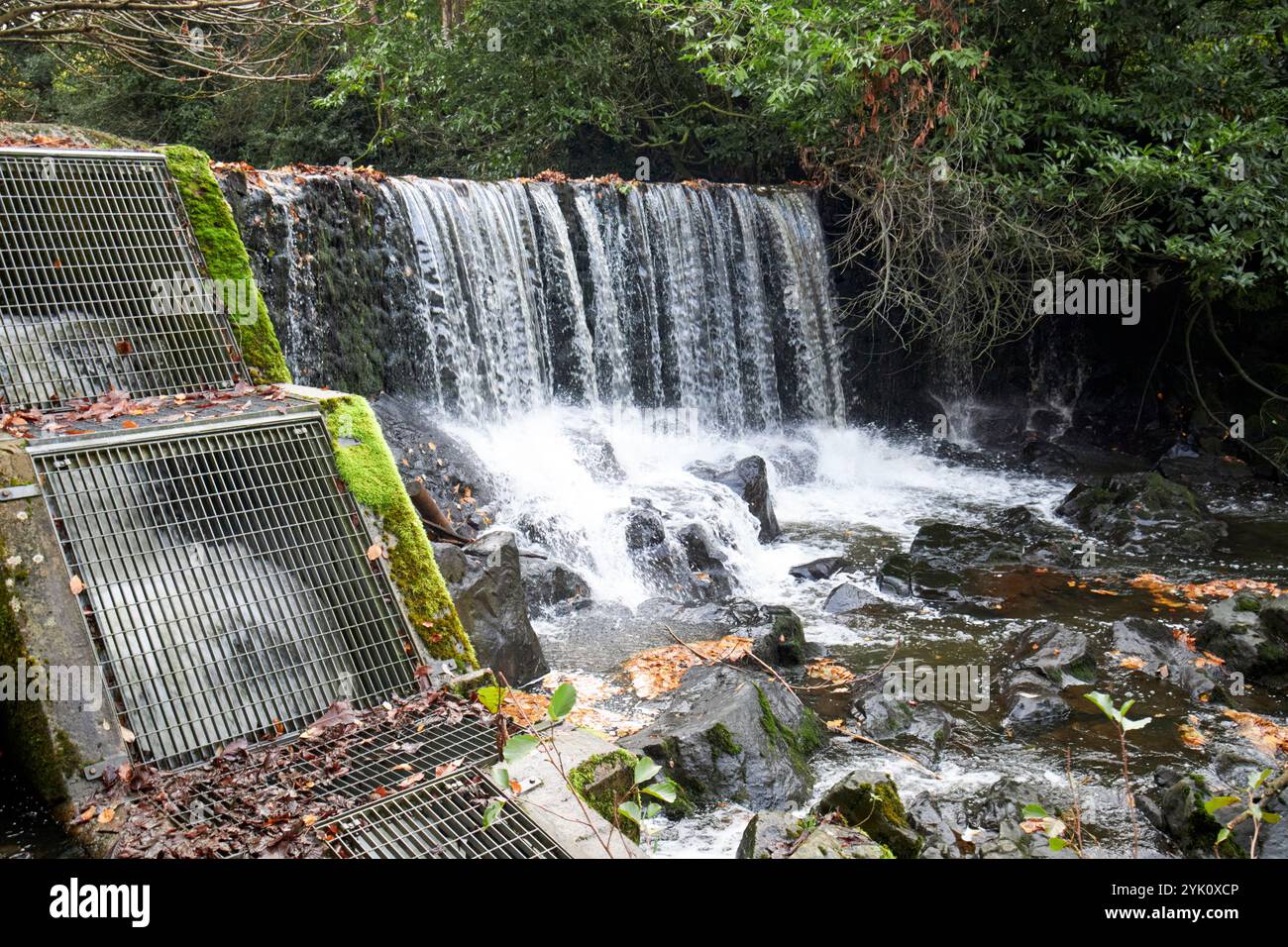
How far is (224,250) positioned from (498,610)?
291 cm

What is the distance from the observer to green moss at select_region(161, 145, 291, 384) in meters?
6.20

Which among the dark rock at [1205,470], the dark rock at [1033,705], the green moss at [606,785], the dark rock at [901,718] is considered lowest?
the dark rock at [1205,470]

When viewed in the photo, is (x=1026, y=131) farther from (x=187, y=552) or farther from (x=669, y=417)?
(x=187, y=552)

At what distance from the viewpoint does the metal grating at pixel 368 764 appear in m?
3.60

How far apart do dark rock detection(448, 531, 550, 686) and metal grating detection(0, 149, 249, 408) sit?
73.4 inches

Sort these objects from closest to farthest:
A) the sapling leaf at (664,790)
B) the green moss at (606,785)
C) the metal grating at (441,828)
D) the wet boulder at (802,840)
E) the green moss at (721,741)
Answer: the sapling leaf at (664,790)
the metal grating at (441,828)
the wet boulder at (802,840)
the green moss at (606,785)
the green moss at (721,741)

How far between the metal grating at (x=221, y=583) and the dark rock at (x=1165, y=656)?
5.10 metres

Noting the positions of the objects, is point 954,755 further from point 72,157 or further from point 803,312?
point 803,312

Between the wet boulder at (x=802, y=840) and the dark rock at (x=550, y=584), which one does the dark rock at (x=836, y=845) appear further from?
the dark rock at (x=550, y=584)

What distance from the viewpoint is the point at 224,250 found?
6508 millimetres

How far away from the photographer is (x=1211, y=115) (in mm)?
10477

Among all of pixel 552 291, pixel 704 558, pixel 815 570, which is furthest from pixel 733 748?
pixel 552 291

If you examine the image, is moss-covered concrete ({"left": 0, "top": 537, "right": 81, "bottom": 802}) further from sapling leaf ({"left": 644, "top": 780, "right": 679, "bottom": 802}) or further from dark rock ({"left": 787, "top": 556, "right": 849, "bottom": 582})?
dark rock ({"left": 787, "top": 556, "right": 849, "bottom": 582})

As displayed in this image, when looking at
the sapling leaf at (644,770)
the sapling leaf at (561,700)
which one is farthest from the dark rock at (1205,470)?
the sapling leaf at (561,700)
